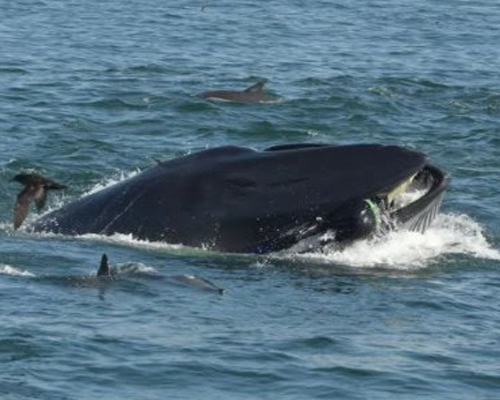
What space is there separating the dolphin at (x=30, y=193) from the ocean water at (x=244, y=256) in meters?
0.30

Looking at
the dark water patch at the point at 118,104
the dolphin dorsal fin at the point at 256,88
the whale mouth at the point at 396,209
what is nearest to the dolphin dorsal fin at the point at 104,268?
the whale mouth at the point at 396,209

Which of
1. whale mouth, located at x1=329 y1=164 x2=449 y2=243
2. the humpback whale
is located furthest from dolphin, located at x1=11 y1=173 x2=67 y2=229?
whale mouth, located at x1=329 y1=164 x2=449 y2=243

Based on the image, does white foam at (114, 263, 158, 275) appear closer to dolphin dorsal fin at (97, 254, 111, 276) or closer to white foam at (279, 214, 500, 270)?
dolphin dorsal fin at (97, 254, 111, 276)

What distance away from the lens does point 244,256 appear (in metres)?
16.8

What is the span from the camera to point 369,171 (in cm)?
1634

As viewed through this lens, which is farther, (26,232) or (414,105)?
(414,105)

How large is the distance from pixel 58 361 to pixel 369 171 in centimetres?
357

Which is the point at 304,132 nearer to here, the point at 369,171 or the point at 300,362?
the point at 369,171

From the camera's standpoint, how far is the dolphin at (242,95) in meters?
29.5

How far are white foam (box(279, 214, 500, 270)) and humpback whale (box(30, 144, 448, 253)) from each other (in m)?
0.32

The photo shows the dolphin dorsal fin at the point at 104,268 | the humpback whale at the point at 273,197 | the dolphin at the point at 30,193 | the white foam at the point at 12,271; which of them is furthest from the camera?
the dolphin at the point at 30,193

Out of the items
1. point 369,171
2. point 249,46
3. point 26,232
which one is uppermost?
point 369,171

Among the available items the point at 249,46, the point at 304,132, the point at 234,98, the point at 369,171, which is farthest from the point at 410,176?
the point at 249,46

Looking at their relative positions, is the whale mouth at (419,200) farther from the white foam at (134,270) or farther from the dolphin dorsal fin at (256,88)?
the dolphin dorsal fin at (256,88)
